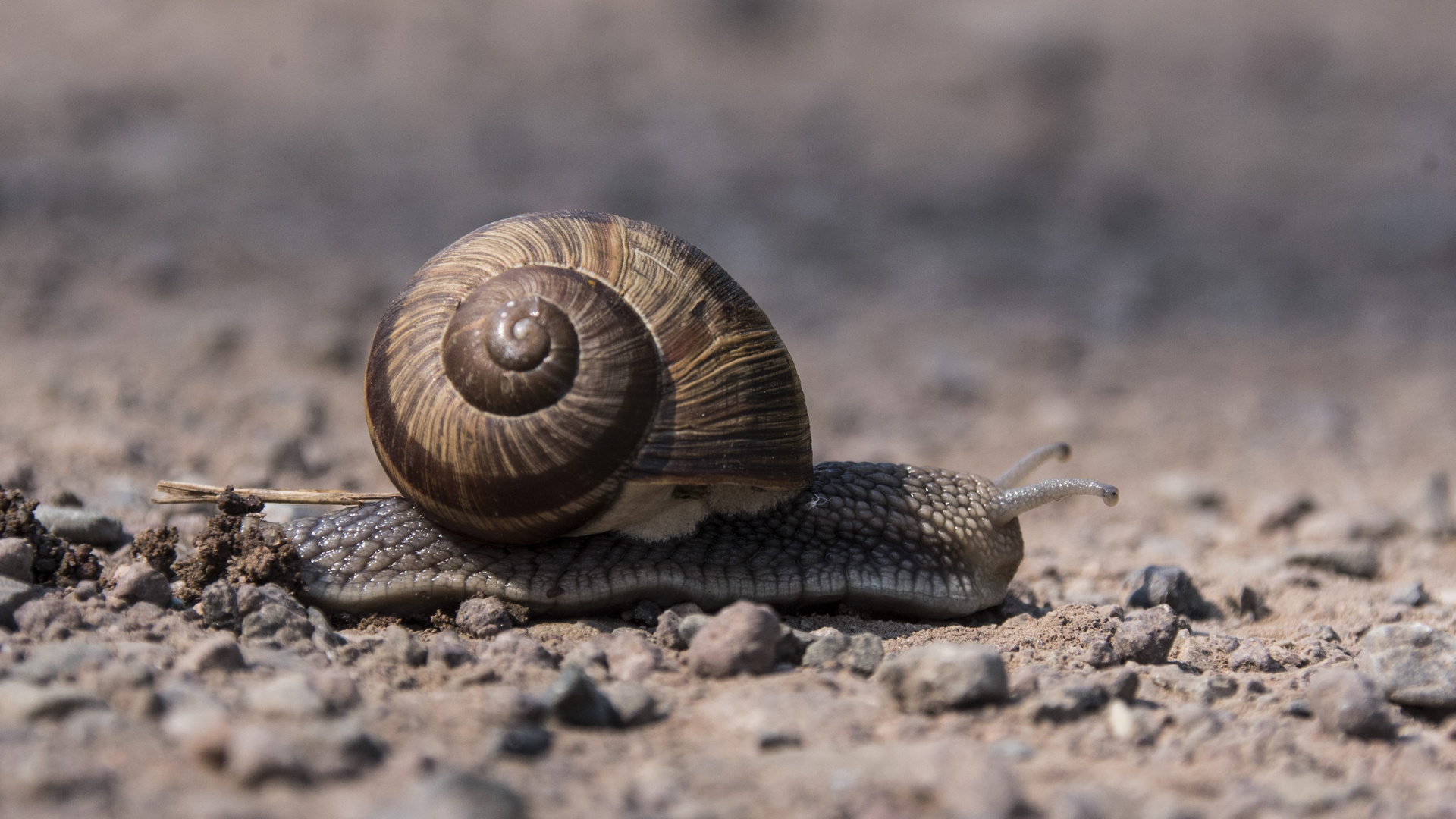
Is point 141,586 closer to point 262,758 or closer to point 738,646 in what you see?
point 262,758

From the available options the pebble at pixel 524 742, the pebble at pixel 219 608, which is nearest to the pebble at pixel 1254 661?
the pebble at pixel 524 742

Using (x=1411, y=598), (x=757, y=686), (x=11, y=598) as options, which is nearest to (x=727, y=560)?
(x=757, y=686)

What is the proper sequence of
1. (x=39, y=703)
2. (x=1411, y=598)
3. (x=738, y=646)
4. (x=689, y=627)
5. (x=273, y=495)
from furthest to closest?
1. (x=1411, y=598)
2. (x=273, y=495)
3. (x=689, y=627)
4. (x=738, y=646)
5. (x=39, y=703)

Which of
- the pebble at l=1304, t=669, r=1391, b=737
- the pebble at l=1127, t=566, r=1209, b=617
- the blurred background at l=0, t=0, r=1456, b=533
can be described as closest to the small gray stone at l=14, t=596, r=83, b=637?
the blurred background at l=0, t=0, r=1456, b=533

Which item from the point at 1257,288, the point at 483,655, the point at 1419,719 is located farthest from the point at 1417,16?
the point at 483,655

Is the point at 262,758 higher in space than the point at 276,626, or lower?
lower

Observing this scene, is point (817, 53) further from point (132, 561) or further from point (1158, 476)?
point (132, 561)
